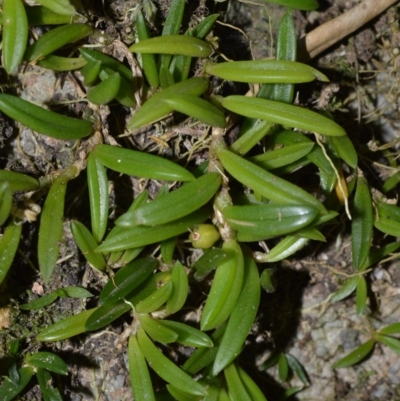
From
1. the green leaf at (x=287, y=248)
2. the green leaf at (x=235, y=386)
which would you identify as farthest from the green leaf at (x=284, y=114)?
the green leaf at (x=235, y=386)

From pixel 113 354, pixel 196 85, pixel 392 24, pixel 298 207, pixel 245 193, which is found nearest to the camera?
pixel 298 207

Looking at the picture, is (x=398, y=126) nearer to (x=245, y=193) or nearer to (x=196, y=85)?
(x=245, y=193)

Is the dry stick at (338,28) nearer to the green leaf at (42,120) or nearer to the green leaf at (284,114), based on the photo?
the green leaf at (284,114)

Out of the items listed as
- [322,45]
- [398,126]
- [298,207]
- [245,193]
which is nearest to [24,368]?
[245,193]

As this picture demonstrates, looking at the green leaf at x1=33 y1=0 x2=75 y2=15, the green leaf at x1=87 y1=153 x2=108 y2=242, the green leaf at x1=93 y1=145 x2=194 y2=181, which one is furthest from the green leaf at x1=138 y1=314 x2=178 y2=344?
the green leaf at x1=33 y1=0 x2=75 y2=15

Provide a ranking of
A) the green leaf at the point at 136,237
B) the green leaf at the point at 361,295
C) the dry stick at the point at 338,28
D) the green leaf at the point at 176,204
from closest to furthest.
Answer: the green leaf at the point at 176,204 → the green leaf at the point at 136,237 → the dry stick at the point at 338,28 → the green leaf at the point at 361,295
